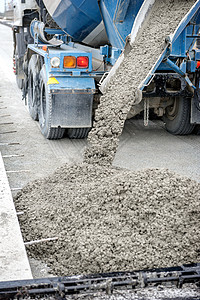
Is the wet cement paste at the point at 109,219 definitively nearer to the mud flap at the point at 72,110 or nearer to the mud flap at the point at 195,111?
the mud flap at the point at 72,110

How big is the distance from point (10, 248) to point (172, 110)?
4155 mm

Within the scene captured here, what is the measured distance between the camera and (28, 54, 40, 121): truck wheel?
6586mm

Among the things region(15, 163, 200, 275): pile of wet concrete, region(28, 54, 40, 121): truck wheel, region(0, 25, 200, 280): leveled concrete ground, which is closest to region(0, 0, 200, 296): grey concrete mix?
region(15, 163, 200, 275): pile of wet concrete

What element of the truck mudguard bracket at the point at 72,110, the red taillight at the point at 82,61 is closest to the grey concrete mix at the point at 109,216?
the truck mudguard bracket at the point at 72,110

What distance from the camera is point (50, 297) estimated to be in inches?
76.7

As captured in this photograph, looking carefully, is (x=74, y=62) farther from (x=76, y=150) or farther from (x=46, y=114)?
(x=76, y=150)

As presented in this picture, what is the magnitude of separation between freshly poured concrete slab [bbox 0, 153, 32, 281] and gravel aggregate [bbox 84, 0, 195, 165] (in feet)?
4.02

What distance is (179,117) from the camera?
6062mm

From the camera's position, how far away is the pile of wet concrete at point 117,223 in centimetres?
267

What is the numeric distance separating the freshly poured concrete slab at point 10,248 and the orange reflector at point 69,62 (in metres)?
2.49

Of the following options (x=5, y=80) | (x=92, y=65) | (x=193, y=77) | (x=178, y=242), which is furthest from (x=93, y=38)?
(x=5, y=80)

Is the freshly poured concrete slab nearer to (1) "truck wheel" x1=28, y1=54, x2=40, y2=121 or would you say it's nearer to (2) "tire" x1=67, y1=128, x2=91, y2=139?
(2) "tire" x1=67, y1=128, x2=91, y2=139

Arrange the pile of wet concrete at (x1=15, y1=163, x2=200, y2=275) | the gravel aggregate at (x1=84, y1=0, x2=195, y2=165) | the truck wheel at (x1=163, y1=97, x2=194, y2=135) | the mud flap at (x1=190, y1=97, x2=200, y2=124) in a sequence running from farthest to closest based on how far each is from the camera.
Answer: the truck wheel at (x1=163, y1=97, x2=194, y2=135)
the mud flap at (x1=190, y1=97, x2=200, y2=124)
the gravel aggregate at (x1=84, y1=0, x2=195, y2=165)
the pile of wet concrete at (x1=15, y1=163, x2=200, y2=275)

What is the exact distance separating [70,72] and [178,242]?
10.5 ft
